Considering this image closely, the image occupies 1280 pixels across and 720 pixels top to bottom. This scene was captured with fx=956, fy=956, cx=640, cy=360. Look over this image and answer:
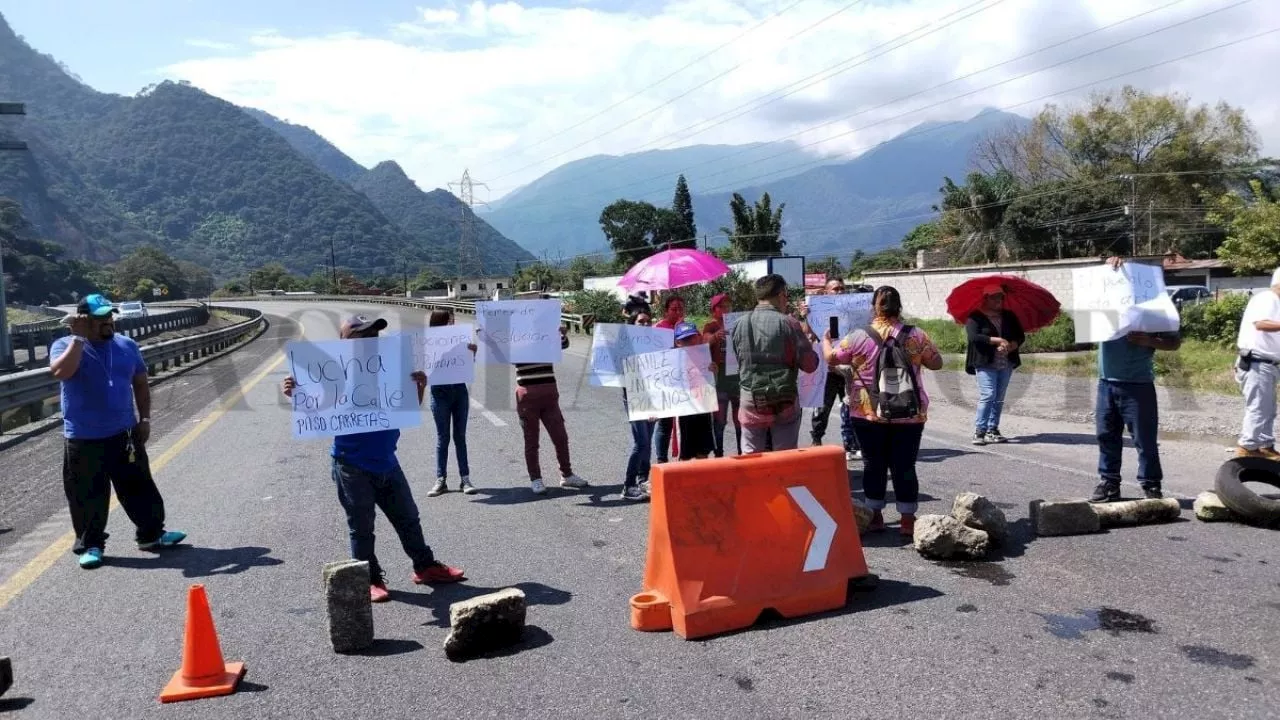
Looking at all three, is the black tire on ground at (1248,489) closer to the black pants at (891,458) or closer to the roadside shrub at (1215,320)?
the black pants at (891,458)

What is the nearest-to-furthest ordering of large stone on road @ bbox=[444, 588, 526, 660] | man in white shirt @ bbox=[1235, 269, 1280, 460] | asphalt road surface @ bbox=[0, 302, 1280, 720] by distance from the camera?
asphalt road surface @ bbox=[0, 302, 1280, 720] < large stone on road @ bbox=[444, 588, 526, 660] < man in white shirt @ bbox=[1235, 269, 1280, 460]

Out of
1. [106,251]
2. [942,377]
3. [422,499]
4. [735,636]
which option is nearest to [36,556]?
[422,499]

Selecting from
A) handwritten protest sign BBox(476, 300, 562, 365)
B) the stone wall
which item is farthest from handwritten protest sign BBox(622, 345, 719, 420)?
the stone wall

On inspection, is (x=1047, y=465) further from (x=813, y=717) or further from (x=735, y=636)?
(x=813, y=717)

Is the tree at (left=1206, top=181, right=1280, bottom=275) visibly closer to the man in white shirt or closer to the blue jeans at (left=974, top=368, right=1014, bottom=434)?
the blue jeans at (left=974, top=368, right=1014, bottom=434)

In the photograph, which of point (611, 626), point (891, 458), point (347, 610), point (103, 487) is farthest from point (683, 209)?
point (347, 610)

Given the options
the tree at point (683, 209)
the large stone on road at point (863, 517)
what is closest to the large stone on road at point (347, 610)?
the large stone on road at point (863, 517)

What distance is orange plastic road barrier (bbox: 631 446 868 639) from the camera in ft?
17.0

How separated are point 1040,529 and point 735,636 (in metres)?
2.77

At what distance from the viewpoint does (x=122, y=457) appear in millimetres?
7000

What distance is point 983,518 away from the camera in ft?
20.9

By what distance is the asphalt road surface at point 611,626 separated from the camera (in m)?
4.30

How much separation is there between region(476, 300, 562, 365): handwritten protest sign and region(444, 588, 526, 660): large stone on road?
13.0ft

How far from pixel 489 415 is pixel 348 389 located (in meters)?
8.16
